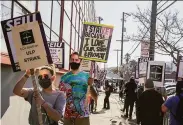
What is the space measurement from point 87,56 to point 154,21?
6.73m

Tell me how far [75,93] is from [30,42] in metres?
2.01

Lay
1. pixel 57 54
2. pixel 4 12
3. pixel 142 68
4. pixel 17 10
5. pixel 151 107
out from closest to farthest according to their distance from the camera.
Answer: pixel 4 12
pixel 17 10
pixel 151 107
pixel 57 54
pixel 142 68

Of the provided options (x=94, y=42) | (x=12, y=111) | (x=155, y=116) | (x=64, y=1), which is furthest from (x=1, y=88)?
(x=64, y=1)

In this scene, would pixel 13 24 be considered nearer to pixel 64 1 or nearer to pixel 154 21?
pixel 154 21

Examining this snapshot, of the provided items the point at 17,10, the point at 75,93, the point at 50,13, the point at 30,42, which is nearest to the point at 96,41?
the point at 17,10

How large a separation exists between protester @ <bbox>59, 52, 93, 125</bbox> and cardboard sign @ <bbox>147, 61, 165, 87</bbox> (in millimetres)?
6787

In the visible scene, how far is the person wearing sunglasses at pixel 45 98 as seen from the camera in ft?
12.7

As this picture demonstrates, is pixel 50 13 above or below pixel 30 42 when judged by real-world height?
above

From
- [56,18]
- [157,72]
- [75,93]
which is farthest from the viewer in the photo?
[56,18]

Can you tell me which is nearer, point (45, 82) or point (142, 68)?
point (45, 82)

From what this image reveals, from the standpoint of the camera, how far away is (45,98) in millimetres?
4098

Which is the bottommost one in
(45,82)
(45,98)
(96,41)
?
(45,98)

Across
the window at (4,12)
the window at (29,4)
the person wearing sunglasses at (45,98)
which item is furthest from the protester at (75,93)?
the window at (29,4)

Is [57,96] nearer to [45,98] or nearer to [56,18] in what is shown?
[45,98]
